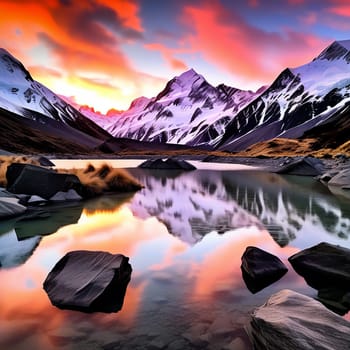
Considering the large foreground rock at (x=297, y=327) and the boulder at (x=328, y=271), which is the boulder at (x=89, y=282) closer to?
the large foreground rock at (x=297, y=327)

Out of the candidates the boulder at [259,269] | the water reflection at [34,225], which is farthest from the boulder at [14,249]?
the boulder at [259,269]

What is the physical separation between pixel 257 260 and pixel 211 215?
7.72 meters

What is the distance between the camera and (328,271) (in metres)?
7.68

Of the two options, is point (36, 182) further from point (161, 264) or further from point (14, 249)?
point (161, 264)

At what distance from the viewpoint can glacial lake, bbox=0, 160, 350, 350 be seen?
17.7 feet

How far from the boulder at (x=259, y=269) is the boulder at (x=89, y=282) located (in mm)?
2448

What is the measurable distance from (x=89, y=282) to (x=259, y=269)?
11.4ft

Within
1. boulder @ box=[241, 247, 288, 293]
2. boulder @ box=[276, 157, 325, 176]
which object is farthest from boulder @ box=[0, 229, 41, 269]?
boulder @ box=[276, 157, 325, 176]

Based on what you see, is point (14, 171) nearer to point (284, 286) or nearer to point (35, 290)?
point (35, 290)

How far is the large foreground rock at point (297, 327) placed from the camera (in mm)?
4293

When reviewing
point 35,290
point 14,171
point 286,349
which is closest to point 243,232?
point 35,290

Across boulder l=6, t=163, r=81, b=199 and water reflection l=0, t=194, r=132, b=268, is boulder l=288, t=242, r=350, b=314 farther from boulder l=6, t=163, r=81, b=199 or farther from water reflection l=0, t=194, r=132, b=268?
boulder l=6, t=163, r=81, b=199

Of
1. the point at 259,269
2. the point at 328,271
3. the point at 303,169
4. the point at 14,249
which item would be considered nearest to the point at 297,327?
the point at 259,269

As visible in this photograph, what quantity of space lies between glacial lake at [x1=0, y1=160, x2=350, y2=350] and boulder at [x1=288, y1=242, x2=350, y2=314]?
12.6 inches
